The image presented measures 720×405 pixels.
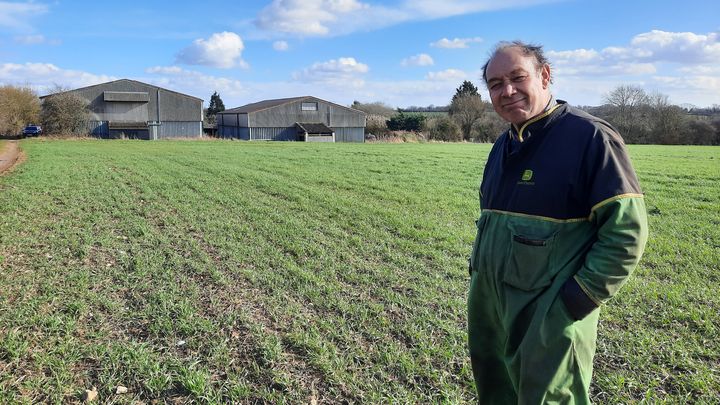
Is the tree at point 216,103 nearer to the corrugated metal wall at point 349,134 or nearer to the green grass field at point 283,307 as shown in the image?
the corrugated metal wall at point 349,134

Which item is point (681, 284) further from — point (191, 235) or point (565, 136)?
point (191, 235)

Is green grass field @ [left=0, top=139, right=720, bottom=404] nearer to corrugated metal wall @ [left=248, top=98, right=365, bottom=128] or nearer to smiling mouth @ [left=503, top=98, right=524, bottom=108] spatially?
smiling mouth @ [left=503, top=98, right=524, bottom=108]

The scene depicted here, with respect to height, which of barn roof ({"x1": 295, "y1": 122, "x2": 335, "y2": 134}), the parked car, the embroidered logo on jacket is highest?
barn roof ({"x1": 295, "y1": 122, "x2": 335, "y2": 134})

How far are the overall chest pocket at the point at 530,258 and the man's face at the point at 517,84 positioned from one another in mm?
542

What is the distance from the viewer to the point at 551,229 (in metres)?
1.94

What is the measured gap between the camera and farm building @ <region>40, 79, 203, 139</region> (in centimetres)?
4997

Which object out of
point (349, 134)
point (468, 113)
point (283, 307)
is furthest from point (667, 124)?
point (283, 307)

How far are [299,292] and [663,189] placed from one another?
12080 mm

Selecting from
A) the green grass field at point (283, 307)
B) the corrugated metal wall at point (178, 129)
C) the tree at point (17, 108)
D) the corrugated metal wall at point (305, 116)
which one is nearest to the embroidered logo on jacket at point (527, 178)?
the green grass field at point (283, 307)

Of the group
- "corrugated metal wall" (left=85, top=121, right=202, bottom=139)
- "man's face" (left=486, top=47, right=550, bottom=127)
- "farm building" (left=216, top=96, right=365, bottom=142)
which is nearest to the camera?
"man's face" (left=486, top=47, right=550, bottom=127)

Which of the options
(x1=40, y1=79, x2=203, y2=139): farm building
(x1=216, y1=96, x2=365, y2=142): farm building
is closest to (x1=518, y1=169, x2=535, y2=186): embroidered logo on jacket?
(x1=40, y1=79, x2=203, y2=139): farm building

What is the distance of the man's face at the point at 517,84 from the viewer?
2.07 meters

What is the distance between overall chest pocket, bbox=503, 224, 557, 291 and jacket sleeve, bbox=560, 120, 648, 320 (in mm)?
110

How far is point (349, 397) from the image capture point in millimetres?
3076
